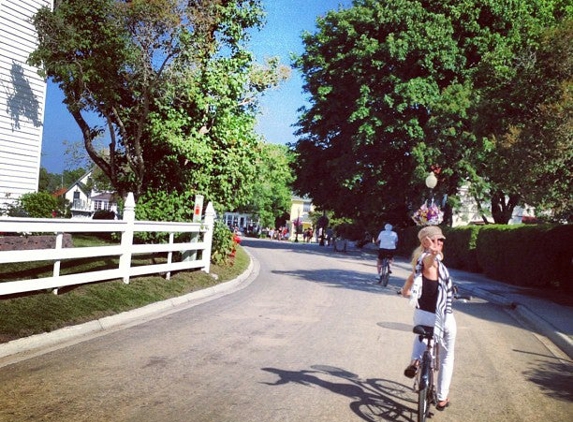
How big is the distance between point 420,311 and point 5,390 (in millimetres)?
3826

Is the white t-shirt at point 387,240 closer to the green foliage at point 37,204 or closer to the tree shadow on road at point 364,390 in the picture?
the green foliage at point 37,204

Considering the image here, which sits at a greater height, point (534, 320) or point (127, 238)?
point (127, 238)

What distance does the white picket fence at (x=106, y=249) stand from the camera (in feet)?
25.2

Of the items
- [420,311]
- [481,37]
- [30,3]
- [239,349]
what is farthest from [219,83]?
[481,37]

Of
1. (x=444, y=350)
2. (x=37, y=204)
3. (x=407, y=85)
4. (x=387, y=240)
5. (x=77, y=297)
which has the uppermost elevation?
(x=407, y=85)

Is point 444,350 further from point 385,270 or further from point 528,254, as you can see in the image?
point 528,254

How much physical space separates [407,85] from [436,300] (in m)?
26.7

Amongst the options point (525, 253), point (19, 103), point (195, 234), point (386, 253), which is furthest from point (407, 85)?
point (19, 103)

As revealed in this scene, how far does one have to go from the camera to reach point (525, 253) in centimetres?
1939

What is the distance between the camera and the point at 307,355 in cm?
719

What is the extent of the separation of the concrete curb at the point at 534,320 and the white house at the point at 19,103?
13.8 m

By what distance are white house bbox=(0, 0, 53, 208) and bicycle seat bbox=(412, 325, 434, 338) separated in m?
13.8

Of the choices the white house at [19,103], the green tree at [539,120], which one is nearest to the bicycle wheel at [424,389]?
the green tree at [539,120]

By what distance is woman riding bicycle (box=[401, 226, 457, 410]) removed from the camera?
512cm
